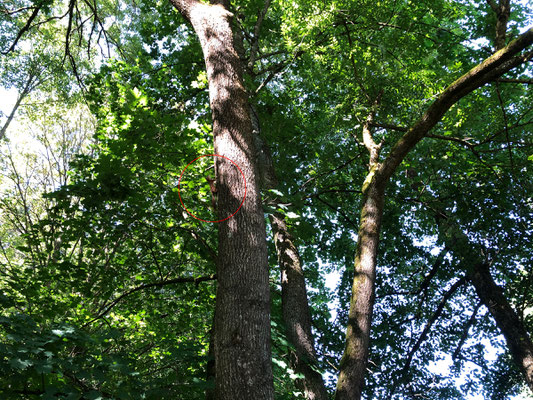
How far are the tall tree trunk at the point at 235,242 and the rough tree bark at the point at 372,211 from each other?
151cm

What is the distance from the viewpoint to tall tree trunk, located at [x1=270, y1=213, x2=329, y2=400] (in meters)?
4.62

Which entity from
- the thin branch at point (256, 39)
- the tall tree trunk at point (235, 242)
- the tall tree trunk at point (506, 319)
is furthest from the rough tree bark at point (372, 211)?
the tall tree trunk at point (506, 319)

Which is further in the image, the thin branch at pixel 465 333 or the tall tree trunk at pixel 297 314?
the thin branch at pixel 465 333

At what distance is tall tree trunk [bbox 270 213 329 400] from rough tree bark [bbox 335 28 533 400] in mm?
1132

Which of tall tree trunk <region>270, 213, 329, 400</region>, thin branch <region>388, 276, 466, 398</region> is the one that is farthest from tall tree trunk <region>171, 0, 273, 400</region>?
thin branch <region>388, 276, 466, 398</region>

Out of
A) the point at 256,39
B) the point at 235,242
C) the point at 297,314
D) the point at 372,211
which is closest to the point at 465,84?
the point at 372,211

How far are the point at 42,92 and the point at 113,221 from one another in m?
12.2

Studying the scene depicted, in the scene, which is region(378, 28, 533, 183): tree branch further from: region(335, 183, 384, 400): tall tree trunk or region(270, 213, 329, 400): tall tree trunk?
region(270, 213, 329, 400): tall tree trunk

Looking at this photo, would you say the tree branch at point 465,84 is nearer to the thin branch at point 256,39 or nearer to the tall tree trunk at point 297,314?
the tall tree trunk at point 297,314

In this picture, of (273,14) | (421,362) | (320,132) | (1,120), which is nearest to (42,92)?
(1,120)

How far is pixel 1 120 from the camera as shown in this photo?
14.0m

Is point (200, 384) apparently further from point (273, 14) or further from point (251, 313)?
point (273, 14)

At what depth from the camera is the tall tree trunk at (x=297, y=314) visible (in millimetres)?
4621

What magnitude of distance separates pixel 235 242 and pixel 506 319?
8.22m
